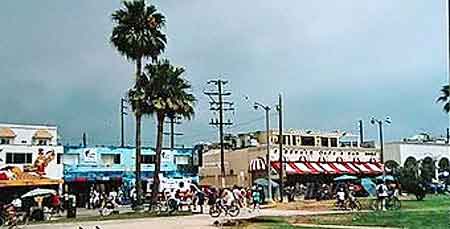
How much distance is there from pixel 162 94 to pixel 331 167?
33.2m

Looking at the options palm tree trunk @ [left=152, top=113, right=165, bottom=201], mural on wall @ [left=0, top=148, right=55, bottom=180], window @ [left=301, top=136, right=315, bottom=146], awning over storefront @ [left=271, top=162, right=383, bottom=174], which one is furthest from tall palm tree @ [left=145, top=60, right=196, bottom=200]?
window @ [left=301, top=136, right=315, bottom=146]

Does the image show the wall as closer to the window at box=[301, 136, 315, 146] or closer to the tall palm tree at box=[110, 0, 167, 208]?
the tall palm tree at box=[110, 0, 167, 208]

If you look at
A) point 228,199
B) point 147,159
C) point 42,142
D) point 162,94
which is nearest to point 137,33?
point 162,94

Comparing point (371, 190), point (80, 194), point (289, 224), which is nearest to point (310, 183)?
point (371, 190)

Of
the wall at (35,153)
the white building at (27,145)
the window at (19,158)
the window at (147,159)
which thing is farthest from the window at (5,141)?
the window at (147,159)

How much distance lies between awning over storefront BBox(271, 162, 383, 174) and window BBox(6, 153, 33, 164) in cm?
2201

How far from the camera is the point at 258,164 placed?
233 feet

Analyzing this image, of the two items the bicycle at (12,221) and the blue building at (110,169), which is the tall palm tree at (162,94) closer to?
the bicycle at (12,221)

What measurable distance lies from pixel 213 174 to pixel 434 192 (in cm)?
2422

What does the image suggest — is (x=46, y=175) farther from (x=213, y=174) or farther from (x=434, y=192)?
(x=434, y=192)

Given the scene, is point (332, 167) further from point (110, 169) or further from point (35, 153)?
point (35, 153)

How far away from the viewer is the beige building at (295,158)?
7131cm

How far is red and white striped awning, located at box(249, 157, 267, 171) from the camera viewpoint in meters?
70.2

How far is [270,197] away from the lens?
58.6 m
